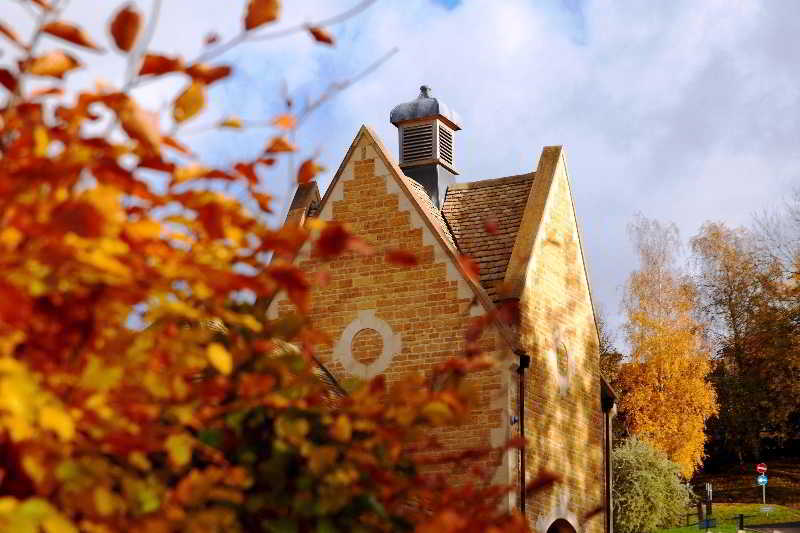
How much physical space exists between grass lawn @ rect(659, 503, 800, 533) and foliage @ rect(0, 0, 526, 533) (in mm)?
45864

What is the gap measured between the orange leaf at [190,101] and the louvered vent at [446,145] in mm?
18175

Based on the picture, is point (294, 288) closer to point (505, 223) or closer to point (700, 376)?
point (505, 223)

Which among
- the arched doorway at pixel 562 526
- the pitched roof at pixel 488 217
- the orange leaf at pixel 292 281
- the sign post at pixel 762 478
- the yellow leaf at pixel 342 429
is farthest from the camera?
the sign post at pixel 762 478

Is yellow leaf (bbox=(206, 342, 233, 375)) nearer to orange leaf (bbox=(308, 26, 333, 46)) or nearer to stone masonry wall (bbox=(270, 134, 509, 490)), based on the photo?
orange leaf (bbox=(308, 26, 333, 46))

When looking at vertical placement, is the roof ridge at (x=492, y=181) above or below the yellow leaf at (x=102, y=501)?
above

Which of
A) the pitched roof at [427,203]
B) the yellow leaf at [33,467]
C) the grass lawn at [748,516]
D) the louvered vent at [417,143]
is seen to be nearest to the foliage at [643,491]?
the grass lawn at [748,516]

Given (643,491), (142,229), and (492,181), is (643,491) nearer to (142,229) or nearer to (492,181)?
(492,181)

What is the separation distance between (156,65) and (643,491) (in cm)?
4546

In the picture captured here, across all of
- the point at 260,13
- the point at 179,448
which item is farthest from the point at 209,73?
the point at 179,448

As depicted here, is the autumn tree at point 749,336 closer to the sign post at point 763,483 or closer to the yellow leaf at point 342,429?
the sign post at point 763,483

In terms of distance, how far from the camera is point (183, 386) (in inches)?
138

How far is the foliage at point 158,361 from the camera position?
10.3 ft

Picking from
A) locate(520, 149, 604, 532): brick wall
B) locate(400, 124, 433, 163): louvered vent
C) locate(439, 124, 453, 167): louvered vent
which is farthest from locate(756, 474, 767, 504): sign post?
locate(400, 124, 433, 163): louvered vent

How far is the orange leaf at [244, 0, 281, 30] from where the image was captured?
3.63m
